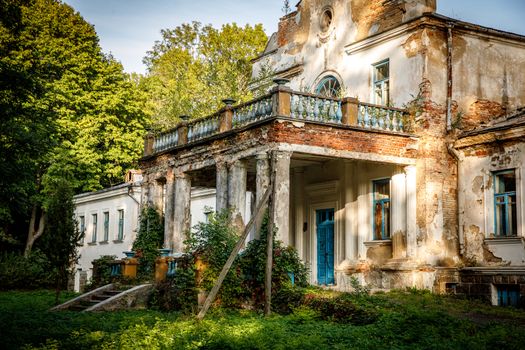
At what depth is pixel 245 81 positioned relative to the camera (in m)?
39.1

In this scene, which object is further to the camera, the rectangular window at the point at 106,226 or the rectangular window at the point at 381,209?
the rectangular window at the point at 106,226

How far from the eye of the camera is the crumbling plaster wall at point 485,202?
18297 mm

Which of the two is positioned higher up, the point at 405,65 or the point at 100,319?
the point at 405,65

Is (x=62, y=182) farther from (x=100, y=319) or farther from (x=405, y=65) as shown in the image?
(x=405, y=65)

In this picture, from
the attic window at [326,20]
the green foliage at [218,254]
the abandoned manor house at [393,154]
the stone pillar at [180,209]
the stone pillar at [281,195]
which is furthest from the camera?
the attic window at [326,20]

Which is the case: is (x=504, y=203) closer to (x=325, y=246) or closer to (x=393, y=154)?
(x=393, y=154)

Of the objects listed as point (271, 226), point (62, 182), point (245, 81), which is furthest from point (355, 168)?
point (245, 81)

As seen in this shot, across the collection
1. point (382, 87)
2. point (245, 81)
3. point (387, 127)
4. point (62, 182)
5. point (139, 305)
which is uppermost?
point (245, 81)

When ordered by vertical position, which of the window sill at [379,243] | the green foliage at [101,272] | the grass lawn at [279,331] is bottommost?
the grass lawn at [279,331]

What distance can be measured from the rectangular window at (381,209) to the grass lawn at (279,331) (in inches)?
206

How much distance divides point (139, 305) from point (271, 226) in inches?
237

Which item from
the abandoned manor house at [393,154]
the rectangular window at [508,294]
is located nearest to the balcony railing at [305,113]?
the abandoned manor house at [393,154]

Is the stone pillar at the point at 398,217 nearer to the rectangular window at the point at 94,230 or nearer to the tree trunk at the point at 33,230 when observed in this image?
the rectangular window at the point at 94,230

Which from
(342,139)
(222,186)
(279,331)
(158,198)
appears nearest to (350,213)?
(342,139)
